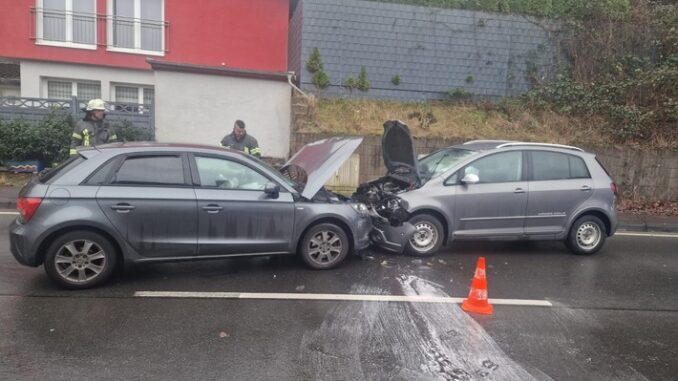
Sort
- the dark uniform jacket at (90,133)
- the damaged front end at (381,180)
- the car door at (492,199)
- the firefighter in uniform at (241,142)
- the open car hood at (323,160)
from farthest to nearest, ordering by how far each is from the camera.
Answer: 1. the firefighter in uniform at (241,142)
2. the dark uniform jacket at (90,133)
3. the car door at (492,199)
4. the damaged front end at (381,180)
5. the open car hood at (323,160)

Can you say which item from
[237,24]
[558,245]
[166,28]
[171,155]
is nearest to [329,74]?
[237,24]

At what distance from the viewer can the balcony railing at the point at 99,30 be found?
16.2m

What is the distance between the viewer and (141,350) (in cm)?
371

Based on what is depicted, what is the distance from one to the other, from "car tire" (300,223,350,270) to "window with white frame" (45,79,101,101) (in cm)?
1430

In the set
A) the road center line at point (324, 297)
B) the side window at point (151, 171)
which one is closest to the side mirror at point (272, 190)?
the side window at point (151, 171)

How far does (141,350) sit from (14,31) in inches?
653

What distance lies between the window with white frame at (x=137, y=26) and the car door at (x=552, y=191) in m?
14.1

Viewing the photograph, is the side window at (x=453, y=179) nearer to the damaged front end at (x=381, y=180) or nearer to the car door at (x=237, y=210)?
the damaged front end at (x=381, y=180)

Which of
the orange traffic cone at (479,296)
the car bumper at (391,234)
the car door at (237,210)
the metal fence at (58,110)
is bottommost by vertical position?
the orange traffic cone at (479,296)

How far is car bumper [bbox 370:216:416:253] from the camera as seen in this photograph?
21.1 feet

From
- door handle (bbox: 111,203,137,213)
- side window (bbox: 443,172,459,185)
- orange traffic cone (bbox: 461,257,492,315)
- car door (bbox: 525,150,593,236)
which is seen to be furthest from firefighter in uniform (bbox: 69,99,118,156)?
car door (bbox: 525,150,593,236)

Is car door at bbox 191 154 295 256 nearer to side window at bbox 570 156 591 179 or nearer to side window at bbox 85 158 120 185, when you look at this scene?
side window at bbox 85 158 120 185

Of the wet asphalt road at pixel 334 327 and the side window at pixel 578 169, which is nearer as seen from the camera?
the wet asphalt road at pixel 334 327

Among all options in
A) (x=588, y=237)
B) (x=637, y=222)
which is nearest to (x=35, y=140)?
(x=588, y=237)
